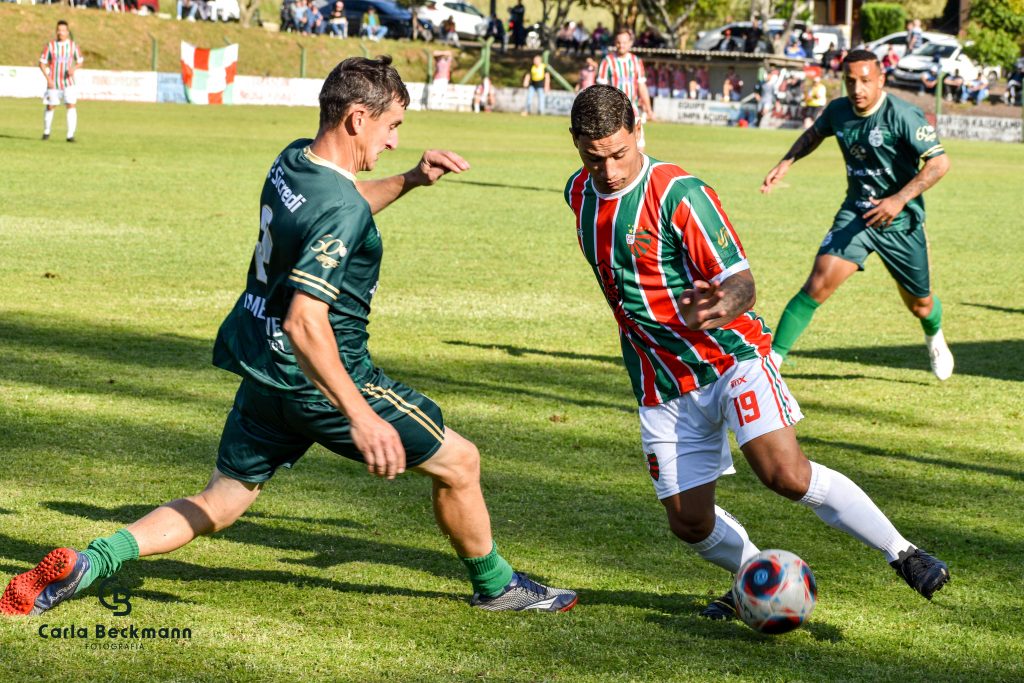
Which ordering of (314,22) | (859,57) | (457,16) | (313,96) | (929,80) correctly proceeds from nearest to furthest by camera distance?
1. (859,57)
2. (313,96)
3. (929,80)
4. (314,22)
5. (457,16)

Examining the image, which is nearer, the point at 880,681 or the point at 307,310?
the point at 307,310

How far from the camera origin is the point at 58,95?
2692 centimetres

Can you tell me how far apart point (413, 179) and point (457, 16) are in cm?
6405

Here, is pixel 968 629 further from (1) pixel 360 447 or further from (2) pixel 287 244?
(2) pixel 287 244

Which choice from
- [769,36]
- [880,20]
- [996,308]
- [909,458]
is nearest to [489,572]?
[909,458]

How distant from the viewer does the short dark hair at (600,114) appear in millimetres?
4832

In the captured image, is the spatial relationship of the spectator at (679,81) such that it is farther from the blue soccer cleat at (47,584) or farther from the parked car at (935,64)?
the blue soccer cleat at (47,584)

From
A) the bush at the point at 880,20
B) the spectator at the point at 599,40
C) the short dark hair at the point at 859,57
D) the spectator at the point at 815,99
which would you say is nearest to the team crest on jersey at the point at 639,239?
the short dark hair at the point at 859,57

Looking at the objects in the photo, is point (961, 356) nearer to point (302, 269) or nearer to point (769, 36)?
point (302, 269)

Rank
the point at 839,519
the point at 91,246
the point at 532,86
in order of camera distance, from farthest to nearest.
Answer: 1. the point at 532,86
2. the point at 91,246
3. the point at 839,519

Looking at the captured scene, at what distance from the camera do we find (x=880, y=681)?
14.9ft

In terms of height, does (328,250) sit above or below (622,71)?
below

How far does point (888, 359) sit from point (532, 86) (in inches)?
1454

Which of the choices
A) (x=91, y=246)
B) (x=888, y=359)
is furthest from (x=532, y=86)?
(x=888, y=359)
